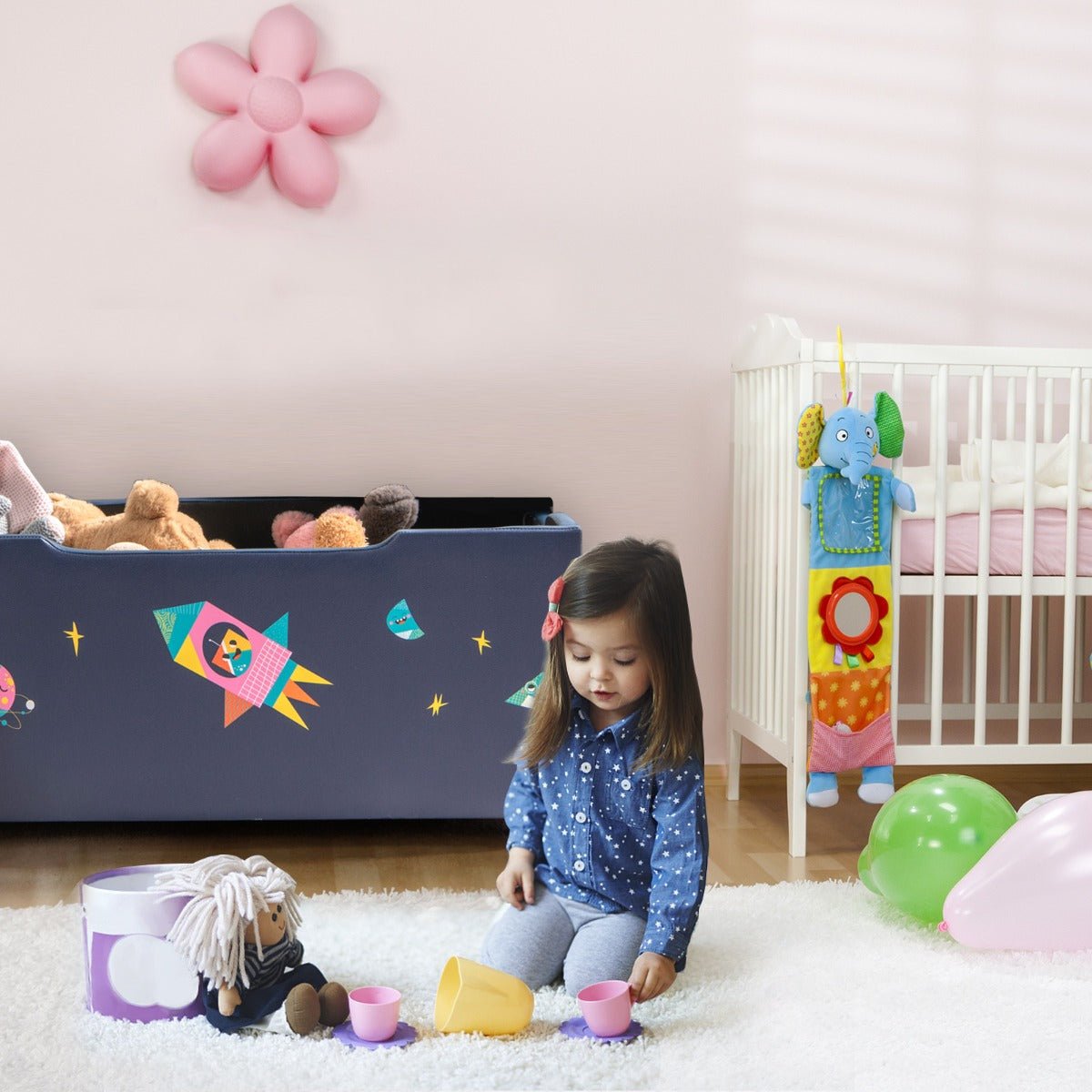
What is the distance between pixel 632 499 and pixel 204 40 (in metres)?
1.14

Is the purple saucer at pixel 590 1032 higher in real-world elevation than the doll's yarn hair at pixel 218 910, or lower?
lower

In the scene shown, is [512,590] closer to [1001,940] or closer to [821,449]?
[821,449]

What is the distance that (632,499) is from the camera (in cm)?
246

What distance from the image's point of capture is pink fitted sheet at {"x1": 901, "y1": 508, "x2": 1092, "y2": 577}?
6.56ft

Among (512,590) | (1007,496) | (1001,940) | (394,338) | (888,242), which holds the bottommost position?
(1001,940)

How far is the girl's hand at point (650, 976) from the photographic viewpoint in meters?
1.26

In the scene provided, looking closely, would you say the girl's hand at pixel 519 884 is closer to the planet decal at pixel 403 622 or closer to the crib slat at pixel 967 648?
the planet decal at pixel 403 622

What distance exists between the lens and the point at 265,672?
1882 millimetres

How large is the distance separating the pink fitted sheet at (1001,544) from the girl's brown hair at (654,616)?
75 cm

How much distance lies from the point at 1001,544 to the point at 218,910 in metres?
1.35

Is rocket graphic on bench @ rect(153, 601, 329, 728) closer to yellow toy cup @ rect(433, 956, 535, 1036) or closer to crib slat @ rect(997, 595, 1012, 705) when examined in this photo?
yellow toy cup @ rect(433, 956, 535, 1036)

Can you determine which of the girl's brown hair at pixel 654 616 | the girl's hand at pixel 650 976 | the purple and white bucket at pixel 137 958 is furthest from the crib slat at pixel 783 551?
the purple and white bucket at pixel 137 958

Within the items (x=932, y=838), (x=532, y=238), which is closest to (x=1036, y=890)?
(x=932, y=838)

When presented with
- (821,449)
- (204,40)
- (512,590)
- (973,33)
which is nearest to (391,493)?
(512,590)
